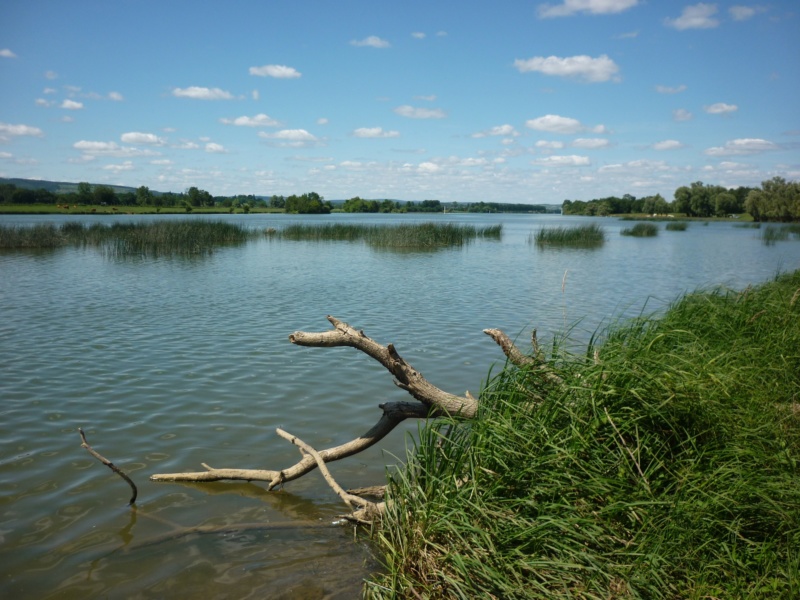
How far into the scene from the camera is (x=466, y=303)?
14609 millimetres

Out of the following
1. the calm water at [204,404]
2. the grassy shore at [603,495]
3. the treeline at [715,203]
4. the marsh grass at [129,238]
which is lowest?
the calm water at [204,404]

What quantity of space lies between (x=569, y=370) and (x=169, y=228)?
2950 cm

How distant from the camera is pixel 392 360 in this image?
4059 mm

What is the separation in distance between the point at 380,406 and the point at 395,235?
94.4ft

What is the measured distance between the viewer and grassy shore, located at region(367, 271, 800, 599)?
2904 millimetres

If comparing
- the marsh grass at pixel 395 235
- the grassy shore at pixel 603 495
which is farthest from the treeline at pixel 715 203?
the grassy shore at pixel 603 495

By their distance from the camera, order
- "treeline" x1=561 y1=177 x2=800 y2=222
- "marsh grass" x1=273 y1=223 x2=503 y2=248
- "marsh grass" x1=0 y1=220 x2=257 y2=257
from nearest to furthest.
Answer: "marsh grass" x1=0 y1=220 x2=257 y2=257, "marsh grass" x1=273 y1=223 x2=503 y2=248, "treeline" x1=561 y1=177 x2=800 y2=222

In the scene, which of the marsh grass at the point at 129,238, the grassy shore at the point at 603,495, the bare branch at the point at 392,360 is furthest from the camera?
the marsh grass at the point at 129,238

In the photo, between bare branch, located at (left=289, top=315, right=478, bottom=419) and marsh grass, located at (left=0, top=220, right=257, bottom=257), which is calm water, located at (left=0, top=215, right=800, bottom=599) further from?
marsh grass, located at (left=0, top=220, right=257, bottom=257)

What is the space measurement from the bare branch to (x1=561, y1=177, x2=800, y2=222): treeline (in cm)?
7830

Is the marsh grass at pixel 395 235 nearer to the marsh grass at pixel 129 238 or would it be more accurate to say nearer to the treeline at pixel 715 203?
the marsh grass at pixel 129 238

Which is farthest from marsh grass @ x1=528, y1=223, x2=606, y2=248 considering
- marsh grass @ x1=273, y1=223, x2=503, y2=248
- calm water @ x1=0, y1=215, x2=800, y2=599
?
calm water @ x1=0, y1=215, x2=800, y2=599

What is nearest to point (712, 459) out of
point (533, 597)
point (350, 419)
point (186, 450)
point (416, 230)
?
point (533, 597)

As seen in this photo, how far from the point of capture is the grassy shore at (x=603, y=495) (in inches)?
114
